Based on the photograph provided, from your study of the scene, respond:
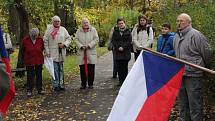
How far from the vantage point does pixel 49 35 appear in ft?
43.5

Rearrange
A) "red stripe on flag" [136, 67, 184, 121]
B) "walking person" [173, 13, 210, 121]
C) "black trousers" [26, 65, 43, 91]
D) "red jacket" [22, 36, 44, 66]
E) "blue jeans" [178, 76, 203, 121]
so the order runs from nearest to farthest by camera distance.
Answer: "red stripe on flag" [136, 67, 184, 121] → "walking person" [173, 13, 210, 121] → "blue jeans" [178, 76, 203, 121] → "red jacket" [22, 36, 44, 66] → "black trousers" [26, 65, 43, 91]

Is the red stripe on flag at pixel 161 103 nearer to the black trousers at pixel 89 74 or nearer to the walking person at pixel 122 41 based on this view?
the walking person at pixel 122 41

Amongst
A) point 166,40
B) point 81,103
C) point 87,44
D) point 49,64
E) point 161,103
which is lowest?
point 81,103

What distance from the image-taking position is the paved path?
10.1 meters

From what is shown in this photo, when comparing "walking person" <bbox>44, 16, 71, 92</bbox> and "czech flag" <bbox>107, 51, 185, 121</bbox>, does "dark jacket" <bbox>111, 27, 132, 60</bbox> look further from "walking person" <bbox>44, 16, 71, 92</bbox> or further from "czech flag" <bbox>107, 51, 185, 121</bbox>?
"czech flag" <bbox>107, 51, 185, 121</bbox>

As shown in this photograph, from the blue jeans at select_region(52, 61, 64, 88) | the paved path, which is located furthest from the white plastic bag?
the paved path

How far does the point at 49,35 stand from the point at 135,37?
2.44m

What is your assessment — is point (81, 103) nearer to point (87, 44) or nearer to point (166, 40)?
point (87, 44)

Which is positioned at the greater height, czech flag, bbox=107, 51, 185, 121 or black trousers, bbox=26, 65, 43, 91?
czech flag, bbox=107, 51, 185, 121

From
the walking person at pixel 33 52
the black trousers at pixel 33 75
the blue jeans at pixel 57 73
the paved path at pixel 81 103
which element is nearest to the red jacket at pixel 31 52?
the walking person at pixel 33 52

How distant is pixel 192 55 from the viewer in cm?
775

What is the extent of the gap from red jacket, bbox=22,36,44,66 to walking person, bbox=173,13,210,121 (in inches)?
223

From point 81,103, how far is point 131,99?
5.80 metres

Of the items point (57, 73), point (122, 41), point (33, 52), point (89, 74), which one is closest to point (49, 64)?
point (57, 73)
